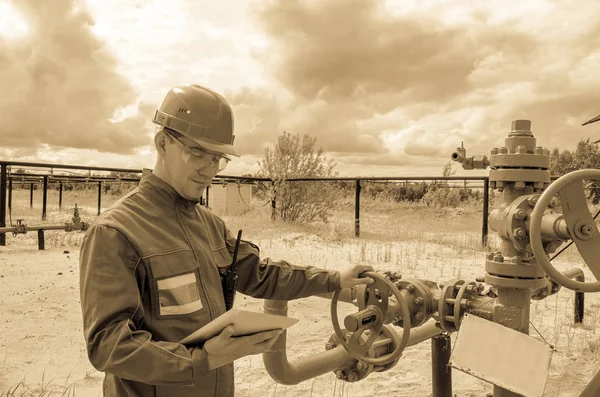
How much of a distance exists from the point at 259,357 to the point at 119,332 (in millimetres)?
2568

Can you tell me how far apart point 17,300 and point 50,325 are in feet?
3.11

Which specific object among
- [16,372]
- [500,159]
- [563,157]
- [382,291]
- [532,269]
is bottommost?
[16,372]

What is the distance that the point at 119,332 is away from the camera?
53.6 inches

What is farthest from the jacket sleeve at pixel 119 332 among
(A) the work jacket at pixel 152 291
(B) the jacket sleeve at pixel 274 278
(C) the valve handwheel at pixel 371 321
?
(C) the valve handwheel at pixel 371 321

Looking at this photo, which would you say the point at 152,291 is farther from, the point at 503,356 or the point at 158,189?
the point at 503,356

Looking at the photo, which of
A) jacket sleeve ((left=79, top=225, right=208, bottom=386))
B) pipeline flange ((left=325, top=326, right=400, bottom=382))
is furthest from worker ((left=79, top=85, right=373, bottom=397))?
pipeline flange ((left=325, top=326, right=400, bottom=382))

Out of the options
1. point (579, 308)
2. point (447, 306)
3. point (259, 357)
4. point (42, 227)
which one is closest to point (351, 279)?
point (447, 306)

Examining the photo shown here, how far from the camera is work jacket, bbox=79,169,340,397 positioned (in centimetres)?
137

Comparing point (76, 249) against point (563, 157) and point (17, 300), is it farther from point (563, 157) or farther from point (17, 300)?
point (563, 157)

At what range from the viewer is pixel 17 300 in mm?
5027

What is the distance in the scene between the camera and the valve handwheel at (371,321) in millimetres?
2098

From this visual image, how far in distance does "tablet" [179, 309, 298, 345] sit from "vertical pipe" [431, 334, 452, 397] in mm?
1668

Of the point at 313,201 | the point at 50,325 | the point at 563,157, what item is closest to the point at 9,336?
the point at 50,325

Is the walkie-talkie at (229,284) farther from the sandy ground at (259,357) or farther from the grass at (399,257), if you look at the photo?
the sandy ground at (259,357)
